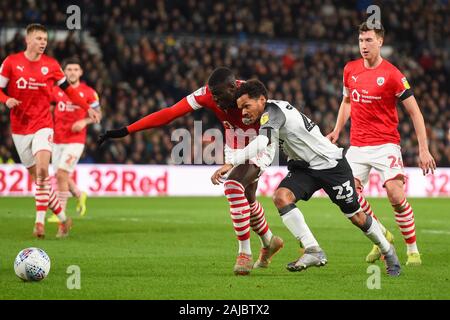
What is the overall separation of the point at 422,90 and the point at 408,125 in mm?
2346

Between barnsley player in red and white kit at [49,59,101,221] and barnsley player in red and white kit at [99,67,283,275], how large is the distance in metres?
5.83

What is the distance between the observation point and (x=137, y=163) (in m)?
24.0

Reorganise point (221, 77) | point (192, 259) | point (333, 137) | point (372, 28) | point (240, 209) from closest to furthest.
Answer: point (221, 77)
point (240, 209)
point (372, 28)
point (333, 137)
point (192, 259)

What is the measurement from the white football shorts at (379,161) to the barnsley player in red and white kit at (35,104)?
3.96m

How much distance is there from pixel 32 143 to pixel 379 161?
4.93m

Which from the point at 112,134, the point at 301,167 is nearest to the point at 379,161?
the point at 301,167

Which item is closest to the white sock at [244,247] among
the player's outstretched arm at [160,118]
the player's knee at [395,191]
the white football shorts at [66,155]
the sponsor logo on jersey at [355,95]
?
the player's outstretched arm at [160,118]

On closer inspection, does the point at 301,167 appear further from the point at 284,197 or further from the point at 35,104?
the point at 35,104

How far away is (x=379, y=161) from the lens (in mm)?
9906

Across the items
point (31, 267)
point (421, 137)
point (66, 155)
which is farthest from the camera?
point (66, 155)

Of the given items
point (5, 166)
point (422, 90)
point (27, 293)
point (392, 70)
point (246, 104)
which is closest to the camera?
point (27, 293)

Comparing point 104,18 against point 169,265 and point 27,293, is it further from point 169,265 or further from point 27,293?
point 27,293

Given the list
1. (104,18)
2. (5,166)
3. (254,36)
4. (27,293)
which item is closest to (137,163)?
(5,166)

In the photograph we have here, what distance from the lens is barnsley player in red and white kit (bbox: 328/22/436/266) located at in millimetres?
9727
